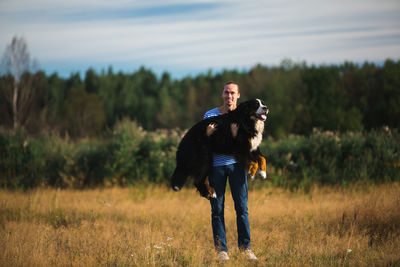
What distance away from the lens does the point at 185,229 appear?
673 centimetres

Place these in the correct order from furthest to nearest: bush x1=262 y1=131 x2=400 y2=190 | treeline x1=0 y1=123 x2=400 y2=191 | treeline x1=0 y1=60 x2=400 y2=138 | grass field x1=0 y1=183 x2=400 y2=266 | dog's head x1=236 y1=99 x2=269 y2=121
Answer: treeline x1=0 y1=60 x2=400 y2=138 → treeline x1=0 y1=123 x2=400 y2=191 → bush x1=262 y1=131 x2=400 y2=190 → grass field x1=0 y1=183 x2=400 y2=266 → dog's head x1=236 y1=99 x2=269 y2=121

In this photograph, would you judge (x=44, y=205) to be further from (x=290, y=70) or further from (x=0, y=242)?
(x=290, y=70)

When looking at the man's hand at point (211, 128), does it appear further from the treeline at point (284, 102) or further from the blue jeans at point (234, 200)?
the treeline at point (284, 102)

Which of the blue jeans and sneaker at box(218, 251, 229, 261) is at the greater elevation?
the blue jeans

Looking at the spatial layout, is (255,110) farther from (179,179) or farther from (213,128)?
(179,179)

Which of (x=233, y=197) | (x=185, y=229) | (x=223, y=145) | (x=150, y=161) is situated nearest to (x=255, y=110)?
(x=223, y=145)

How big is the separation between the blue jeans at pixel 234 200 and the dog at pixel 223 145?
0.35 feet

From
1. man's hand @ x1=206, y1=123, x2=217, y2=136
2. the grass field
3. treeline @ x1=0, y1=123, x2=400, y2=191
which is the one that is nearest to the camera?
man's hand @ x1=206, y1=123, x2=217, y2=136

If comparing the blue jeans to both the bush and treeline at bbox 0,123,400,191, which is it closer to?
treeline at bbox 0,123,400,191

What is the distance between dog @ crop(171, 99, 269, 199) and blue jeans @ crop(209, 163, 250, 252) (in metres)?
0.11

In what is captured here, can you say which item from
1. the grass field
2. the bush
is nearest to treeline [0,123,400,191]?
the bush

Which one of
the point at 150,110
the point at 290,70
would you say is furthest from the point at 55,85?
the point at 290,70

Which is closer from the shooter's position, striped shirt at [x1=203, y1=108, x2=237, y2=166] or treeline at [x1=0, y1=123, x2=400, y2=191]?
striped shirt at [x1=203, y1=108, x2=237, y2=166]

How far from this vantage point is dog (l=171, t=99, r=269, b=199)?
15.1 feet
